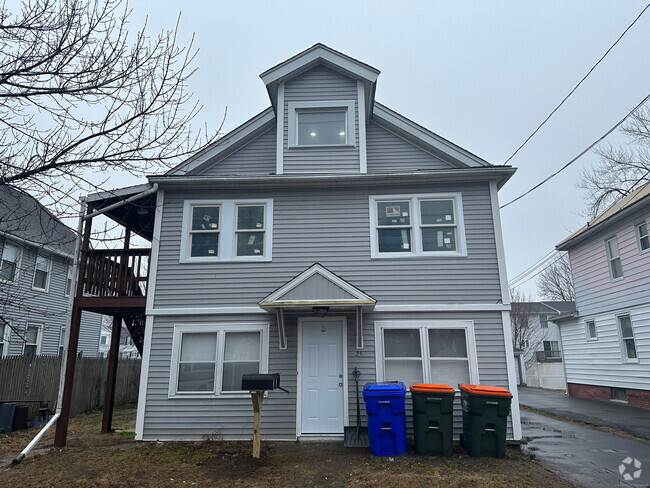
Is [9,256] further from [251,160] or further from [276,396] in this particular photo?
[276,396]

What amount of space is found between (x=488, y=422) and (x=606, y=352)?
1019 cm

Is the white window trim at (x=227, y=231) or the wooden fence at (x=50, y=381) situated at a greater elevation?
the white window trim at (x=227, y=231)

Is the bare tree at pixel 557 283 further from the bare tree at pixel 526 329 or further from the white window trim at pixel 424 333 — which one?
the white window trim at pixel 424 333

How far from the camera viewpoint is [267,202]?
28.6 feet

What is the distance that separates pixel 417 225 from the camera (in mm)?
8484

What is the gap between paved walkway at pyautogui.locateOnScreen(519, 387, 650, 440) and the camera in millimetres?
9184

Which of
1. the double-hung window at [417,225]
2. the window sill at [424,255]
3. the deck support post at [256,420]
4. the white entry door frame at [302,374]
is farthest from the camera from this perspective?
the double-hung window at [417,225]

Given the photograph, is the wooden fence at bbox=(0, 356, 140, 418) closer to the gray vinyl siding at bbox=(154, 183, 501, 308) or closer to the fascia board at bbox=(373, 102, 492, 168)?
the gray vinyl siding at bbox=(154, 183, 501, 308)

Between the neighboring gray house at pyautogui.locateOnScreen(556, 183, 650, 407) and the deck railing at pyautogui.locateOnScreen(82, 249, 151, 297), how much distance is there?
13326 mm

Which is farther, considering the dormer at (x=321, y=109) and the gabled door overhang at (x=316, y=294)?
the dormer at (x=321, y=109)

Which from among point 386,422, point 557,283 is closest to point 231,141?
point 386,422

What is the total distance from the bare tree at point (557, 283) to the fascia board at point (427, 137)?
113ft

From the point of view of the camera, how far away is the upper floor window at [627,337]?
1290 centimetres

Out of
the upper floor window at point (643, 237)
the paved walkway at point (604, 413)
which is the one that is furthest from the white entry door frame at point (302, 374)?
the upper floor window at point (643, 237)
